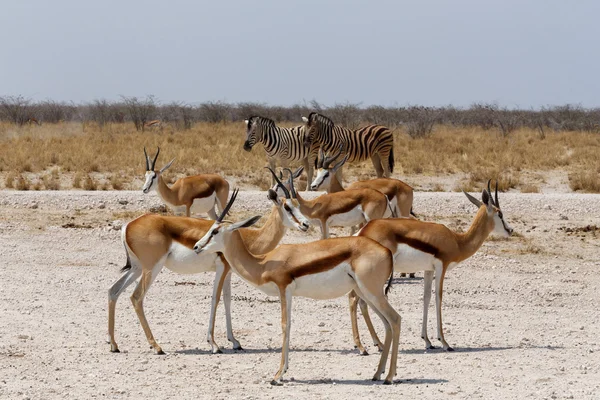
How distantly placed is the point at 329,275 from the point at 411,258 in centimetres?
163

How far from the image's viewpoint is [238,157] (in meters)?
28.3

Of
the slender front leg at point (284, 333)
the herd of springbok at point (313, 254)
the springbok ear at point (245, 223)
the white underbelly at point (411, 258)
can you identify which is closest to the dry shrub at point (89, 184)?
the herd of springbok at point (313, 254)

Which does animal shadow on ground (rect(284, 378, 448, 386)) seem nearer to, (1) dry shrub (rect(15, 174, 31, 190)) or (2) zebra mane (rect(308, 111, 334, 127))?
(2) zebra mane (rect(308, 111, 334, 127))

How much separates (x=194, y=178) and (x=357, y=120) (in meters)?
30.5

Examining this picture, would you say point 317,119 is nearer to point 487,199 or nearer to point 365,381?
point 487,199

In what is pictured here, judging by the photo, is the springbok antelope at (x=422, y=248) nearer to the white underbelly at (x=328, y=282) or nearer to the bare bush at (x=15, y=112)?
the white underbelly at (x=328, y=282)

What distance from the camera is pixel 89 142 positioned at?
106 ft

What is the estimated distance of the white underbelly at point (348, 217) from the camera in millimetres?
12523

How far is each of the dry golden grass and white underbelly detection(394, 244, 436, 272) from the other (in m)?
13.4

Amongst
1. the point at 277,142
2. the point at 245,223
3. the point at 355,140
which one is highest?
the point at 355,140

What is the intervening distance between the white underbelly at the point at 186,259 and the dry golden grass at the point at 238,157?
43.9ft

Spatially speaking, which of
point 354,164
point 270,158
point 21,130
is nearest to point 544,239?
point 270,158

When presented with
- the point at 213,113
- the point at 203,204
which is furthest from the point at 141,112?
the point at 203,204

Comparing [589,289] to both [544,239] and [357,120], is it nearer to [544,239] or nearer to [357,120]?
[544,239]
